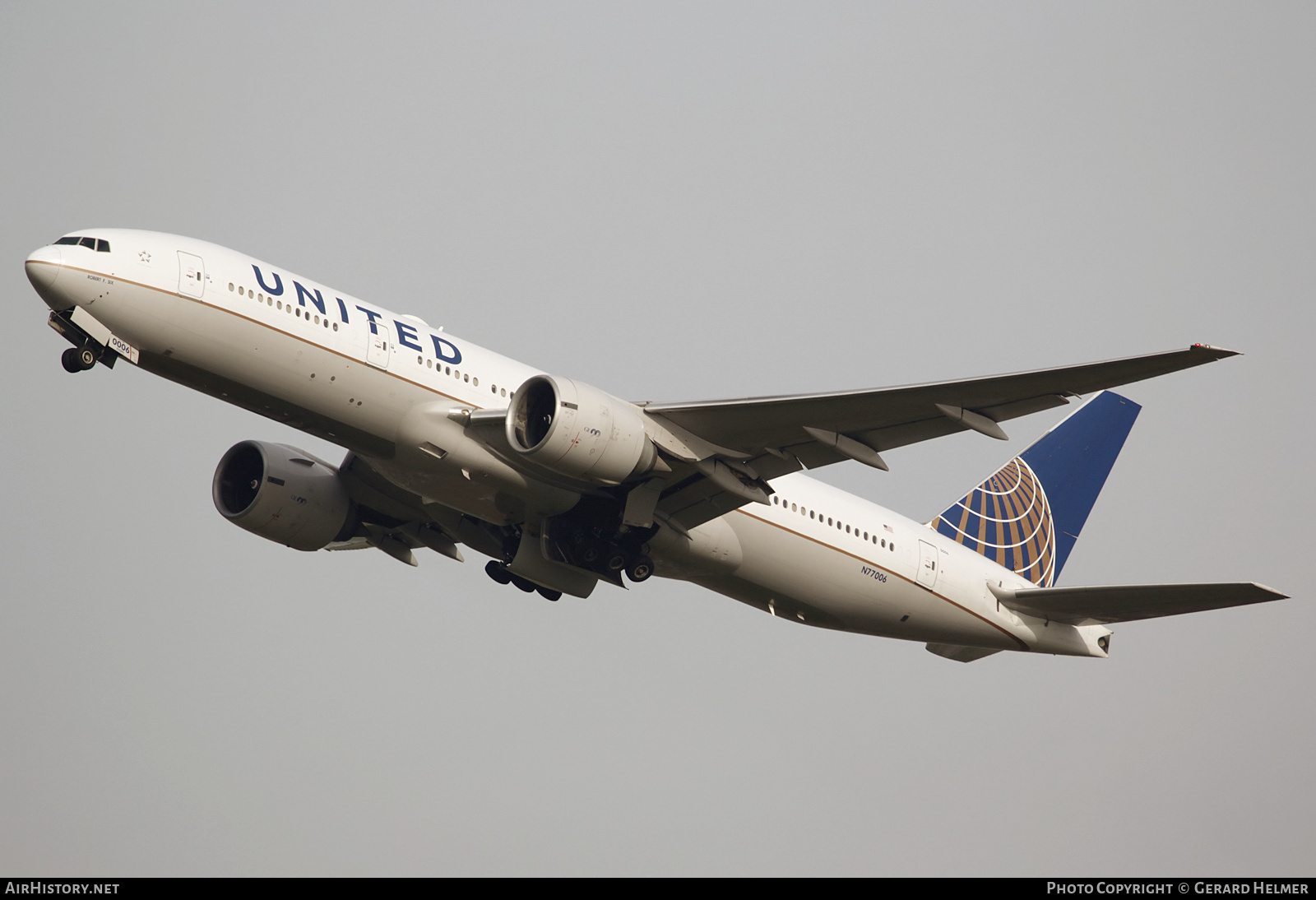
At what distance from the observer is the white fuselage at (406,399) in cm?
2189

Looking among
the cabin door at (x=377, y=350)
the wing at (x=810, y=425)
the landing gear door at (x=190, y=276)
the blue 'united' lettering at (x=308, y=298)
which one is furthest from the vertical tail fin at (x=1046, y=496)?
the landing gear door at (x=190, y=276)

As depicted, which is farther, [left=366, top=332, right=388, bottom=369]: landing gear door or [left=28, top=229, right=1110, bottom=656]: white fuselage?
[left=366, top=332, right=388, bottom=369]: landing gear door

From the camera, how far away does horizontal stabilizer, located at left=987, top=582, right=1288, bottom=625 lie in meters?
24.4

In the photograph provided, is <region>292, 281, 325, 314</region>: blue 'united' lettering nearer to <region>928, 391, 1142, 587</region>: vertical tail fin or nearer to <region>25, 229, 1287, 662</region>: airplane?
<region>25, 229, 1287, 662</region>: airplane

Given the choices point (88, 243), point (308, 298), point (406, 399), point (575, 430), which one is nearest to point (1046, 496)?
point (575, 430)

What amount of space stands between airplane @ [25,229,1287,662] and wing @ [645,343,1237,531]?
0.05m

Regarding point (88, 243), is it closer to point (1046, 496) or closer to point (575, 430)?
point (575, 430)

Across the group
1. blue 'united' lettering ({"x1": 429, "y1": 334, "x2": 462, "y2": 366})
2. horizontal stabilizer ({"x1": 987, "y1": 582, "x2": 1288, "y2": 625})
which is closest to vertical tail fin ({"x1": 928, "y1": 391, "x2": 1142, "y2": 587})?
horizontal stabilizer ({"x1": 987, "y1": 582, "x2": 1288, "y2": 625})

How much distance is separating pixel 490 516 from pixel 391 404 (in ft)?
12.3

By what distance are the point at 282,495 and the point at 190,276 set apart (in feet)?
24.5

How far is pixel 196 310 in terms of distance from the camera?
21953 millimetres

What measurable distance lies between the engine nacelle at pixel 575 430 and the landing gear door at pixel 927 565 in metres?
7.78

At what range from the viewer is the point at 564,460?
22.7 metres

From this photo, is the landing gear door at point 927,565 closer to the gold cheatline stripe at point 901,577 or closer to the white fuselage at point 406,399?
the white fuselage at point 406,399
